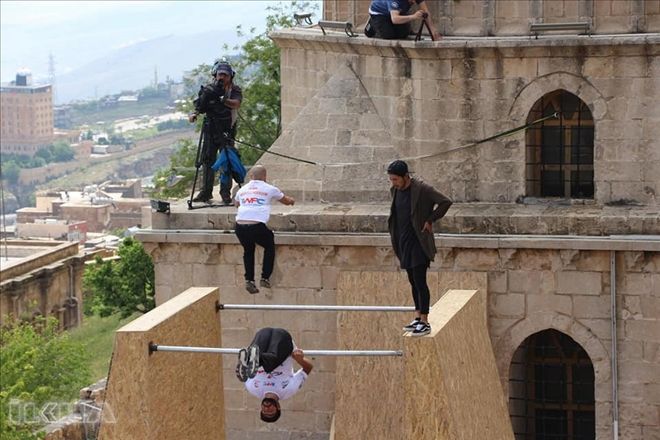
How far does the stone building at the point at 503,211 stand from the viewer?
27641 millimetres

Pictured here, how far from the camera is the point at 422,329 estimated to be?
73.2 feet

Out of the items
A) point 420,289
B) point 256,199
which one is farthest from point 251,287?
point 420,289

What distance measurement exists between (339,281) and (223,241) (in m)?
1.98

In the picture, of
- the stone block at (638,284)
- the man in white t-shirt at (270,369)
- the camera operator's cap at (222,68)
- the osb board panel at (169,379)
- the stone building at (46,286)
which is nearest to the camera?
the man in white t-shirt at (270,369)

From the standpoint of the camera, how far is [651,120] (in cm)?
2789

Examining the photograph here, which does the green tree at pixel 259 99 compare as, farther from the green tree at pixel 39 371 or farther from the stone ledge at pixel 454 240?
the stone ledge at pixel 454 240

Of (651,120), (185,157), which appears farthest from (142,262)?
(651,120)

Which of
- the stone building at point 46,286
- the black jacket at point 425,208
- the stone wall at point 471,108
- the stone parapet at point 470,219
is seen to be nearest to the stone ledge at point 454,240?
the stone parapet at point 470,219

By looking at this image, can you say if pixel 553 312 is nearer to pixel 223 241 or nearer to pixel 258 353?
pixel 223 241

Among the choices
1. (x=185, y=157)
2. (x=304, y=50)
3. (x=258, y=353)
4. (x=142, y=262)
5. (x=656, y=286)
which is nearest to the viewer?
(x=258, y=353)

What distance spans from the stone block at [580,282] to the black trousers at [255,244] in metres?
4.49

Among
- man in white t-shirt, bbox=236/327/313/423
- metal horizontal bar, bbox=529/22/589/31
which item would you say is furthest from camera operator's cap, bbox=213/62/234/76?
man in white t-shirt, bbox=236/327/313/423

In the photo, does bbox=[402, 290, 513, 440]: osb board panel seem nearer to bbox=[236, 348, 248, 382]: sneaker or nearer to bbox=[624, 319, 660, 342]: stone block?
bbox=[236, 348, 248, 382]: sneaker

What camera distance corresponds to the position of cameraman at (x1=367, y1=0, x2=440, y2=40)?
93.1 ft
